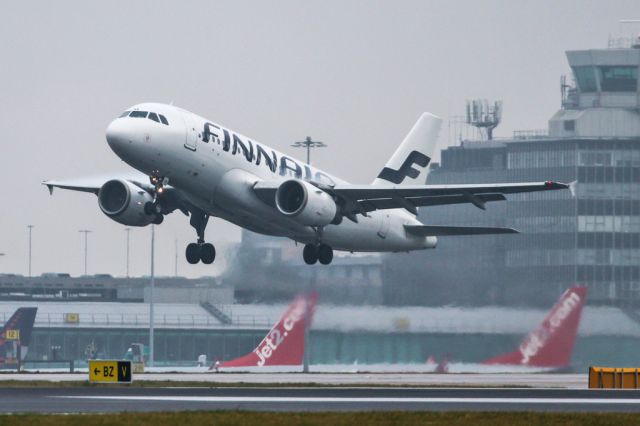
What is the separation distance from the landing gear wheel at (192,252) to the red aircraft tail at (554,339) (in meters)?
18.8

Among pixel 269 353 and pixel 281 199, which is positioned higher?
pixel 281 199

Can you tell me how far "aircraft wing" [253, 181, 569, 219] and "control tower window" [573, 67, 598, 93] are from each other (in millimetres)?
97712

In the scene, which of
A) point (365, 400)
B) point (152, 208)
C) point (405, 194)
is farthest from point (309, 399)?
point (405, 194)

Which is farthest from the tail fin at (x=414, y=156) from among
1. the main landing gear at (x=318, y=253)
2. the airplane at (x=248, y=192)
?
the main landing gear at (x=318, y=253)

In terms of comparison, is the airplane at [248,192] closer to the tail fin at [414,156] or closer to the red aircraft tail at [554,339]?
the tail fin at [414,156]

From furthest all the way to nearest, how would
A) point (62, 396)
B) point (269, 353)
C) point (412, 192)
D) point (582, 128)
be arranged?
1. point (582, 128)
2. point (269, 353)
3. point (412, 192)
4. point (62, 396)

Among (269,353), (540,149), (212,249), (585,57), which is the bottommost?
(269,353)

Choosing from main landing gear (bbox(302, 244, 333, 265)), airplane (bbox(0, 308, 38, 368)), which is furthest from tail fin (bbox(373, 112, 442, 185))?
airplane (bbox(0, 308, 38, 368))

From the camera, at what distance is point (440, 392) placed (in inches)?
2080

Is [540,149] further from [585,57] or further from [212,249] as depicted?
[212,249]

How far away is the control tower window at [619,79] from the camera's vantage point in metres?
158

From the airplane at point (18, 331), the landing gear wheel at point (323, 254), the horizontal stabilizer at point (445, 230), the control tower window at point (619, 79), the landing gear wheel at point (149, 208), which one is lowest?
the airplane at point (18, 331)

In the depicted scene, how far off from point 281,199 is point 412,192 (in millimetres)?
5517

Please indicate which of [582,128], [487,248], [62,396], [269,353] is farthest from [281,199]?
[582,128]
